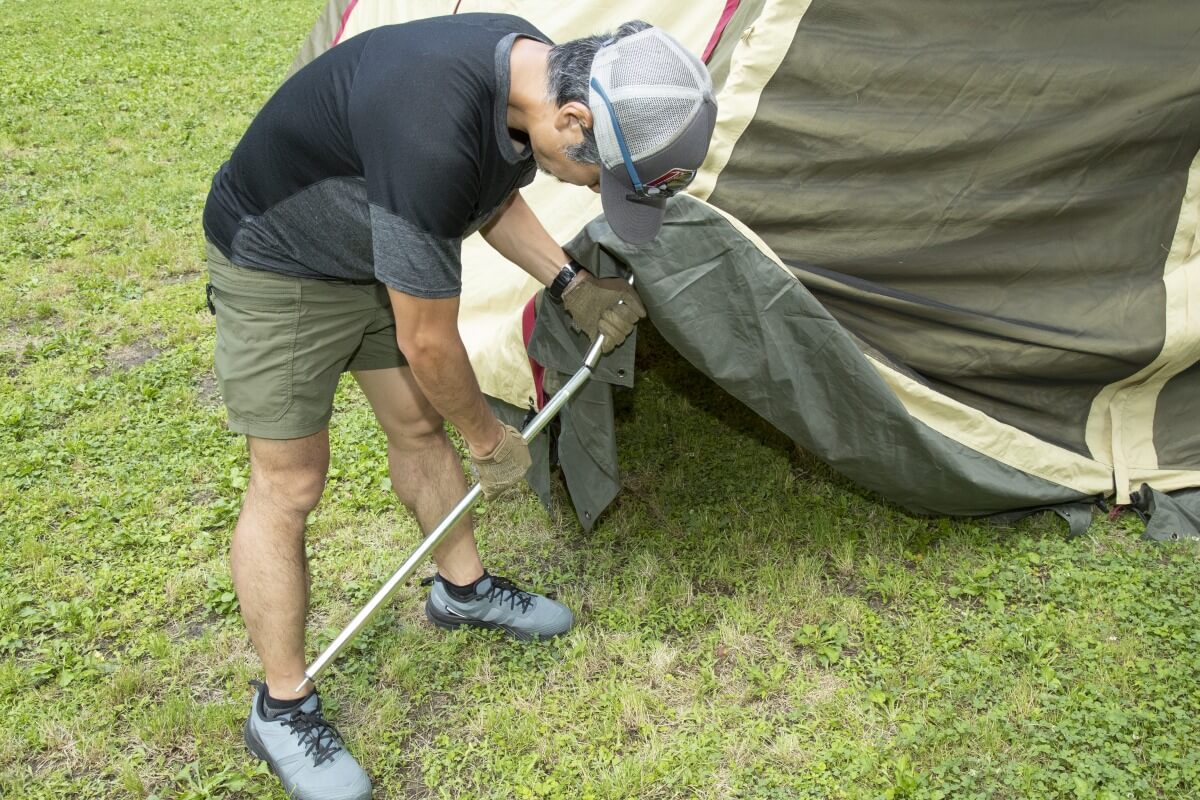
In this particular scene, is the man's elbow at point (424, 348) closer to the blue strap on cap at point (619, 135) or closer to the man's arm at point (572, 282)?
the blue strap on cap at point (619, 135)

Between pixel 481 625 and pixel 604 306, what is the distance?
0.93 metres

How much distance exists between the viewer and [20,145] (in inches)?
265

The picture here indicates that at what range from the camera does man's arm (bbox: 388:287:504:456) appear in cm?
196

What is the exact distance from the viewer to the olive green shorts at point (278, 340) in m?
2.25

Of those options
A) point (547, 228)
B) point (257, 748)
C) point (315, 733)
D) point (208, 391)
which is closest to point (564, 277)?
point (547, 228)

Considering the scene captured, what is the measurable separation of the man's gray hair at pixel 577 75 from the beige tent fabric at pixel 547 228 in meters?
0.98

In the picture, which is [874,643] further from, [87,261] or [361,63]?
[87,261]

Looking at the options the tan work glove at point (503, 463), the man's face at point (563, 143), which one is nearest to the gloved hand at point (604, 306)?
the tan work glove at point (503, 463)

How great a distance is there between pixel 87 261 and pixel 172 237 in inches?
16.7

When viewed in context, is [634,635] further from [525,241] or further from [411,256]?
[411,256]

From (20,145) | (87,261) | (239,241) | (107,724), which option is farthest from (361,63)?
(20,145)

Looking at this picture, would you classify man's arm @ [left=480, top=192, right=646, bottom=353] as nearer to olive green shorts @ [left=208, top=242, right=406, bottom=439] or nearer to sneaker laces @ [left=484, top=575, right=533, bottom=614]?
olive green shorts @ [left=208, top=242, right=406, bottom=439]

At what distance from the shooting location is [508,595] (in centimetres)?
290

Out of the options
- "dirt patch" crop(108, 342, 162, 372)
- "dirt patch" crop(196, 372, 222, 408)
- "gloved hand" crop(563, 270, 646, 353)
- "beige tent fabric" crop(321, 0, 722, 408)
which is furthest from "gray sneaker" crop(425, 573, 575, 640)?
"dirt patch" crop(108, 342, 162, 372)
